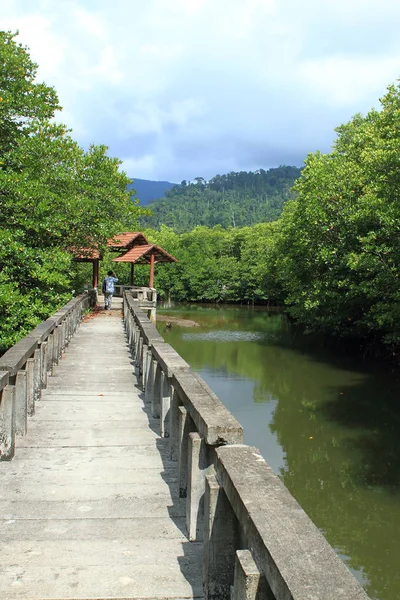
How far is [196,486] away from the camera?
3365 mm

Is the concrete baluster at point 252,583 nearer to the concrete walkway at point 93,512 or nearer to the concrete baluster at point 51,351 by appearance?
the concrete walkway at point 93,512

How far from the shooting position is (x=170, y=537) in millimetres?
3475

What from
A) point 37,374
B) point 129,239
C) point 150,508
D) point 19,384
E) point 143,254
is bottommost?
point 150,508

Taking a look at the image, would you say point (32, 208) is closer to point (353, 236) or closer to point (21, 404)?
point (353, 236)

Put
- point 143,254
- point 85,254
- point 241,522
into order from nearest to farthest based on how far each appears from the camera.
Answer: point 241,522, point 85,254, point 143,254

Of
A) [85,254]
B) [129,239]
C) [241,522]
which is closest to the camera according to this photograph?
[241,522]

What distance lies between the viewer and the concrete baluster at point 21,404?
511cm

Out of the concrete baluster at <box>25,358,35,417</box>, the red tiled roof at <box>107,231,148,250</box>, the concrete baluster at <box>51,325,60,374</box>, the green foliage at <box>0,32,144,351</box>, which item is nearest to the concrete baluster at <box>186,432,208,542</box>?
the concrete baluster at <box>25,358,35,417</box>

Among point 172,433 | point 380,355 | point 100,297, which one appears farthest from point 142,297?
point 172,433

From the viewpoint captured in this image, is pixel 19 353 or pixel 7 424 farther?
pixel 19 353

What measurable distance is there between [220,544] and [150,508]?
1368 millimetres

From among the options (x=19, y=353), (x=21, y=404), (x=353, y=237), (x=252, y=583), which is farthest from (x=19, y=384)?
(x=353, y=237)

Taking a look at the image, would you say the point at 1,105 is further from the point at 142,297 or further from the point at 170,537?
the point at 170,537

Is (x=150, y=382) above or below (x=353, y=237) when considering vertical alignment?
below
